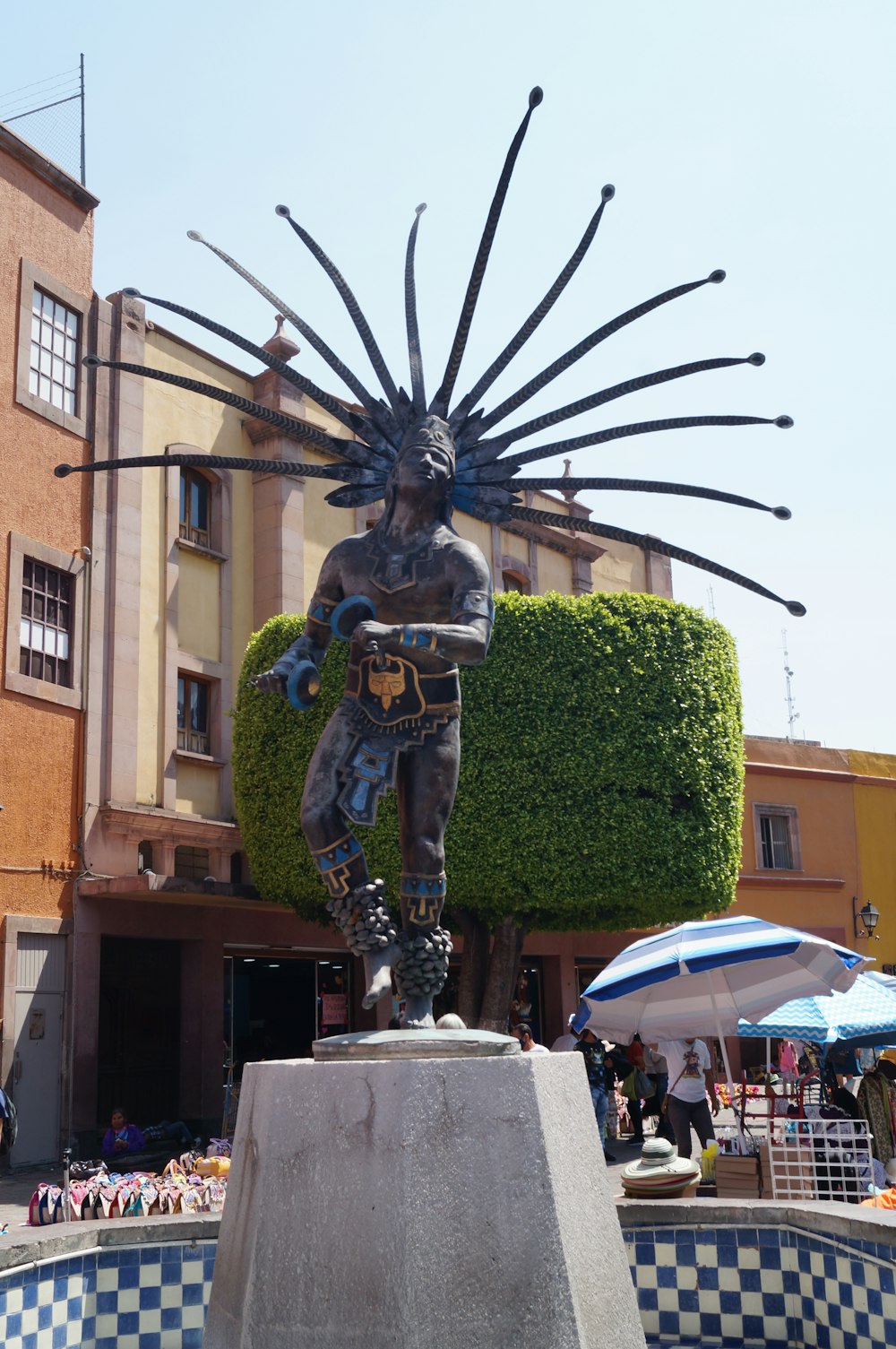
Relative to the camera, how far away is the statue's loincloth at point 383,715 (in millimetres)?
5988

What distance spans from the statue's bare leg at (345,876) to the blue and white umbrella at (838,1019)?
23.5 ft

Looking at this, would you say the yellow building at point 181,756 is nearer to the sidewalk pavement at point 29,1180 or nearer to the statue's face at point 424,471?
the sidewalk pavement at point 29,1180

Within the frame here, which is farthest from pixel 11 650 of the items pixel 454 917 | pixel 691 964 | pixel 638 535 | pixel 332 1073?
pixel 332 1073

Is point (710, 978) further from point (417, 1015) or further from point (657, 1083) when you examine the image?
point (417, 1015)

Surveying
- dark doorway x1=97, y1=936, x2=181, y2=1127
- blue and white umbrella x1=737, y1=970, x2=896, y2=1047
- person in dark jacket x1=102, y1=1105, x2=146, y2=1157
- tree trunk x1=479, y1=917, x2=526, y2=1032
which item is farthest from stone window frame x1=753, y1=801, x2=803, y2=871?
blue and white umbrella x1=737, y1=970, x2=896, y2=1047

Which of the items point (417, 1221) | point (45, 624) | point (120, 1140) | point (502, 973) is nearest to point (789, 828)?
point (502, 973)

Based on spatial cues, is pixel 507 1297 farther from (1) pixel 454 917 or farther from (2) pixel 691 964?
(1) pixel 454 917

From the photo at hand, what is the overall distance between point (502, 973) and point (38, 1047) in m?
6.72

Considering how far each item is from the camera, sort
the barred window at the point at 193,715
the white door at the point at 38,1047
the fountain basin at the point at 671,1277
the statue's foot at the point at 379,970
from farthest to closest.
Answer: the barred window at the point at 193,715 → the white door at the point at 38,1047 → the statue's foot at the point at 379,970 → the fountain basin at the point at 671,1277

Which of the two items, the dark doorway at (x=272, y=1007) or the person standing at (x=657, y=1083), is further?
the dark doorway at (x=272, y=1007)

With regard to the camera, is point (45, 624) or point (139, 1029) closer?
point (45, 624)

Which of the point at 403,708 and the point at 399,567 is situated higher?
the point at 399,567

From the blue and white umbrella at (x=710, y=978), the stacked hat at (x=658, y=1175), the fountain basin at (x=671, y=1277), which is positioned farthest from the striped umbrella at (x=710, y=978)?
the fountain basin at (x=671, y=1277)

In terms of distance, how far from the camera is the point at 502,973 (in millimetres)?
19906
